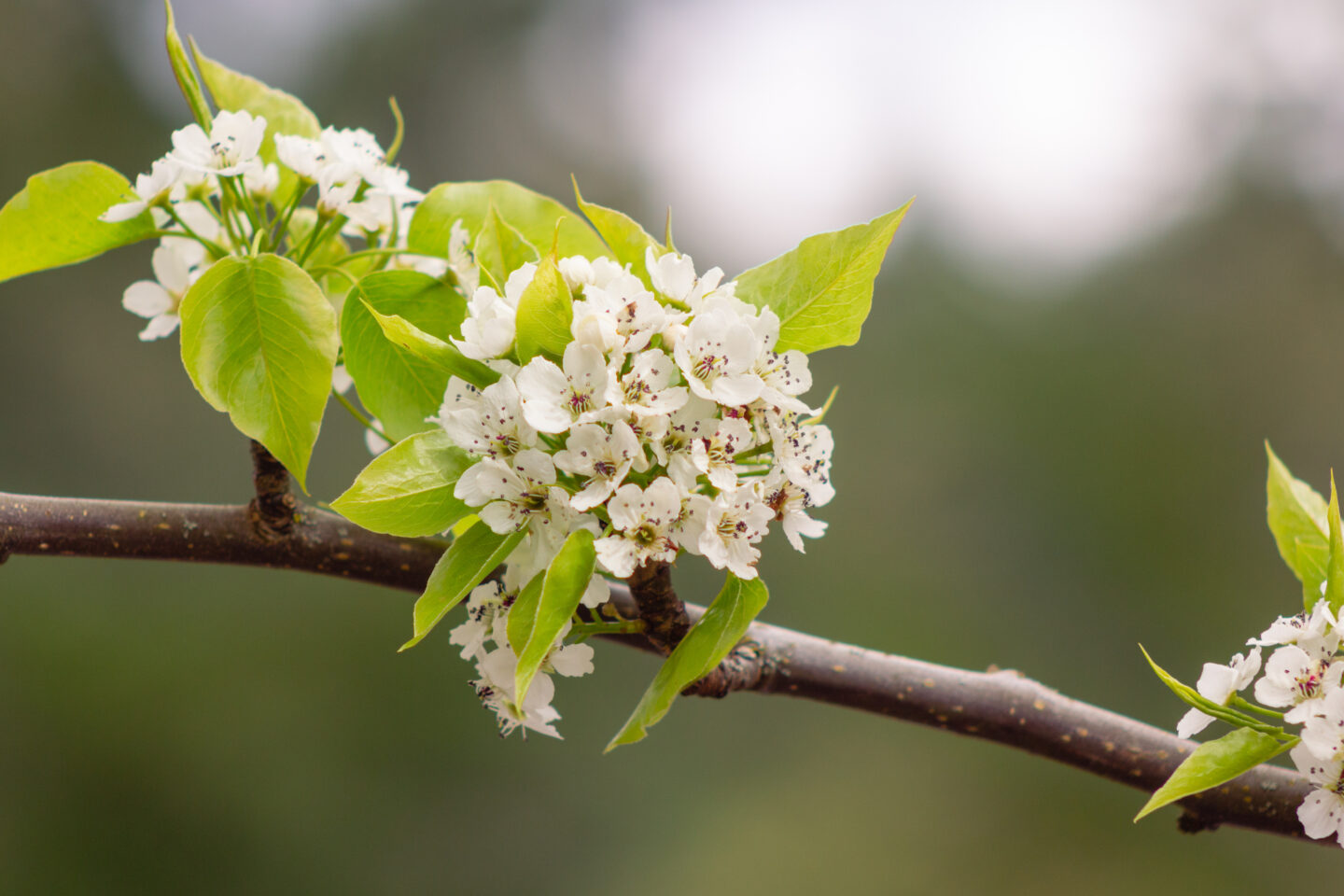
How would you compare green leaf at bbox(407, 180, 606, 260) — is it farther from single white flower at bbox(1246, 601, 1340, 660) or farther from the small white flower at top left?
single white flower at bbox(1246, 601, 1340, 660)

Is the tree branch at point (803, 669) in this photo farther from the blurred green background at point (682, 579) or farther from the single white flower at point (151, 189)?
the blurred green background at point (682, 579)

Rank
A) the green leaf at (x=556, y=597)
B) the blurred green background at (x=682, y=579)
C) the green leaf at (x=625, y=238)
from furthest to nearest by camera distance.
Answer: the blurred green background at (x=682, y=579)
the green leaf at (x=625, y=238)
the green leaf at (x=556, y=597)

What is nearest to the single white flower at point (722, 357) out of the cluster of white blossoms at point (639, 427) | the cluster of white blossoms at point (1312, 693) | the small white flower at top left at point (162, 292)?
the cluster of white blossoms at point (639, 427)

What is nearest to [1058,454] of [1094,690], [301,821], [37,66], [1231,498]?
[1231,498]

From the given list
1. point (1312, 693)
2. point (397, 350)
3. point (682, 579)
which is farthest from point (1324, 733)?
point (682, 579)

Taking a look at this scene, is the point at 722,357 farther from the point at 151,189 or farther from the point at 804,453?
the point at 151,189

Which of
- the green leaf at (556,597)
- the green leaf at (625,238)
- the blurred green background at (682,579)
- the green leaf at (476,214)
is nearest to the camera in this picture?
the green leaf at (556,597)

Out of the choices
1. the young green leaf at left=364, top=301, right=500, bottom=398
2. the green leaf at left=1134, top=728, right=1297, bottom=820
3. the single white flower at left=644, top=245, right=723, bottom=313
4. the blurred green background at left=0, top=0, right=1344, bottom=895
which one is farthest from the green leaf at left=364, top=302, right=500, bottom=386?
the blurred green background at left=0, top=0, right=1344, bottom=895
